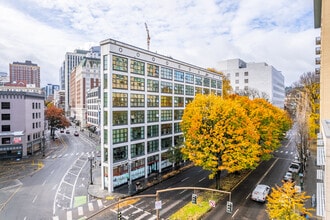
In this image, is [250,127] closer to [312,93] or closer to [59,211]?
[59,211]

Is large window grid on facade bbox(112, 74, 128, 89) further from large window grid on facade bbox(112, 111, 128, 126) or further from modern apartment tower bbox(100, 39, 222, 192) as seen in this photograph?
large window grid on facade bbox(112, 111, 128, 126)

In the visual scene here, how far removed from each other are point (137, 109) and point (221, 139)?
15.4 meters

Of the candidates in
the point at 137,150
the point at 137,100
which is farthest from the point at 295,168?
the point at 137,100

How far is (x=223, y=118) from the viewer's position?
99.5 ft

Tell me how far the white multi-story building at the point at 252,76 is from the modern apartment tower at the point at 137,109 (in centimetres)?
6303

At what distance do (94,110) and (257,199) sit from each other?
7686 centimetres

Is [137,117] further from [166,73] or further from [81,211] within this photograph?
[81,211]

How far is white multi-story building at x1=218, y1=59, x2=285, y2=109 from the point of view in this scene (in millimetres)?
100938

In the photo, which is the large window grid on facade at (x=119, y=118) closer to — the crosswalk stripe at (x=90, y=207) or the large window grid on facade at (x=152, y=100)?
the large window grid on facade at (x=152, y=100)

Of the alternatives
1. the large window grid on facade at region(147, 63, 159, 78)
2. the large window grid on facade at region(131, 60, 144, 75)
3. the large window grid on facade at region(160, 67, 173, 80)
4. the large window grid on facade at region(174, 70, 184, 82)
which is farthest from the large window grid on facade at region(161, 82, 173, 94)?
the large window grid on facade at region(131, 60, 144, 75)

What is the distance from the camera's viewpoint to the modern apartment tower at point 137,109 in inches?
1320

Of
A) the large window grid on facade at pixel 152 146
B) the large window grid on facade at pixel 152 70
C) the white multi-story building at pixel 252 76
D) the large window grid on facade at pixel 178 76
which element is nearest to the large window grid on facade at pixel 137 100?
the large window grid on facade at pixel 152 70

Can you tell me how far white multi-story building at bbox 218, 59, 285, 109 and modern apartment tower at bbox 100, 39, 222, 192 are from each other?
63033mm

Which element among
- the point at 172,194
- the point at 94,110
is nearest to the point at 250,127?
the point at 172,194
